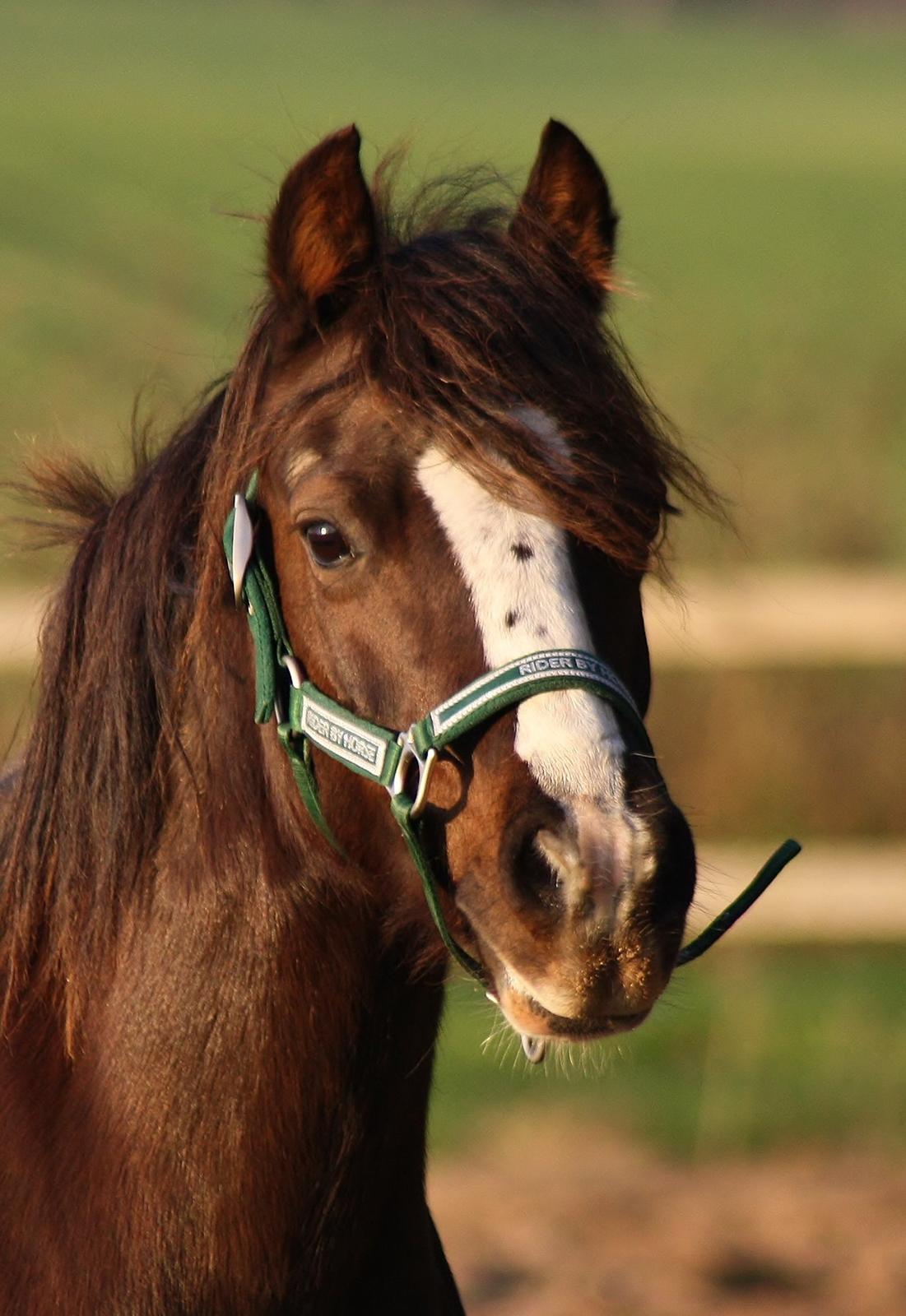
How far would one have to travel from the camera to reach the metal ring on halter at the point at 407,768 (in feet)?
6.39

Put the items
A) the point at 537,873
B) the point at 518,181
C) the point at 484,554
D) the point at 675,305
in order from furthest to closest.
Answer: the point at 675,305 → the point at 518,181 → the point at 484,554 → the point at 537,873

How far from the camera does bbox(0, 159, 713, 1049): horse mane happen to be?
2090mm

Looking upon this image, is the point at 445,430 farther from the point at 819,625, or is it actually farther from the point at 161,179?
the point at 161,179

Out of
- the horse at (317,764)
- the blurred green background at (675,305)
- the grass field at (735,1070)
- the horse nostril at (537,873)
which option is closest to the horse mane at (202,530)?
the horse at (317,764)

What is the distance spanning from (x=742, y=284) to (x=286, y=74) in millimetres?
16001

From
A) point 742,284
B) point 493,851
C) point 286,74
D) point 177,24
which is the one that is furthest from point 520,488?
point 177,24

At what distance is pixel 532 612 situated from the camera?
75.8 inches

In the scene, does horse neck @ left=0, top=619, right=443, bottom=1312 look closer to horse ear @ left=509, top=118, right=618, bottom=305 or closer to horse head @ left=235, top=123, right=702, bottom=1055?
horse head @ left=235, top=123, right=702, bottom=1055

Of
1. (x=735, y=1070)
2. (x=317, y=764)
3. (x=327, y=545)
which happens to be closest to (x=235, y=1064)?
(x=317, y=764)

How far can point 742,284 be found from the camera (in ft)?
76.4

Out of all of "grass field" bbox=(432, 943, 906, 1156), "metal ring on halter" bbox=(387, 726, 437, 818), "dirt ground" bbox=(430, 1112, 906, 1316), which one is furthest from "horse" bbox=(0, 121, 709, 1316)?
"grass field" bbox=(432, 943, 906, 1156)

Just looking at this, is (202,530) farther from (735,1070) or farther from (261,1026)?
(735,1070)

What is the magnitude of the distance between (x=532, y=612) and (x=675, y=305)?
12.4 meters

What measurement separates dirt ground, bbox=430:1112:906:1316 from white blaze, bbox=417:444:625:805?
2915 millimetres
